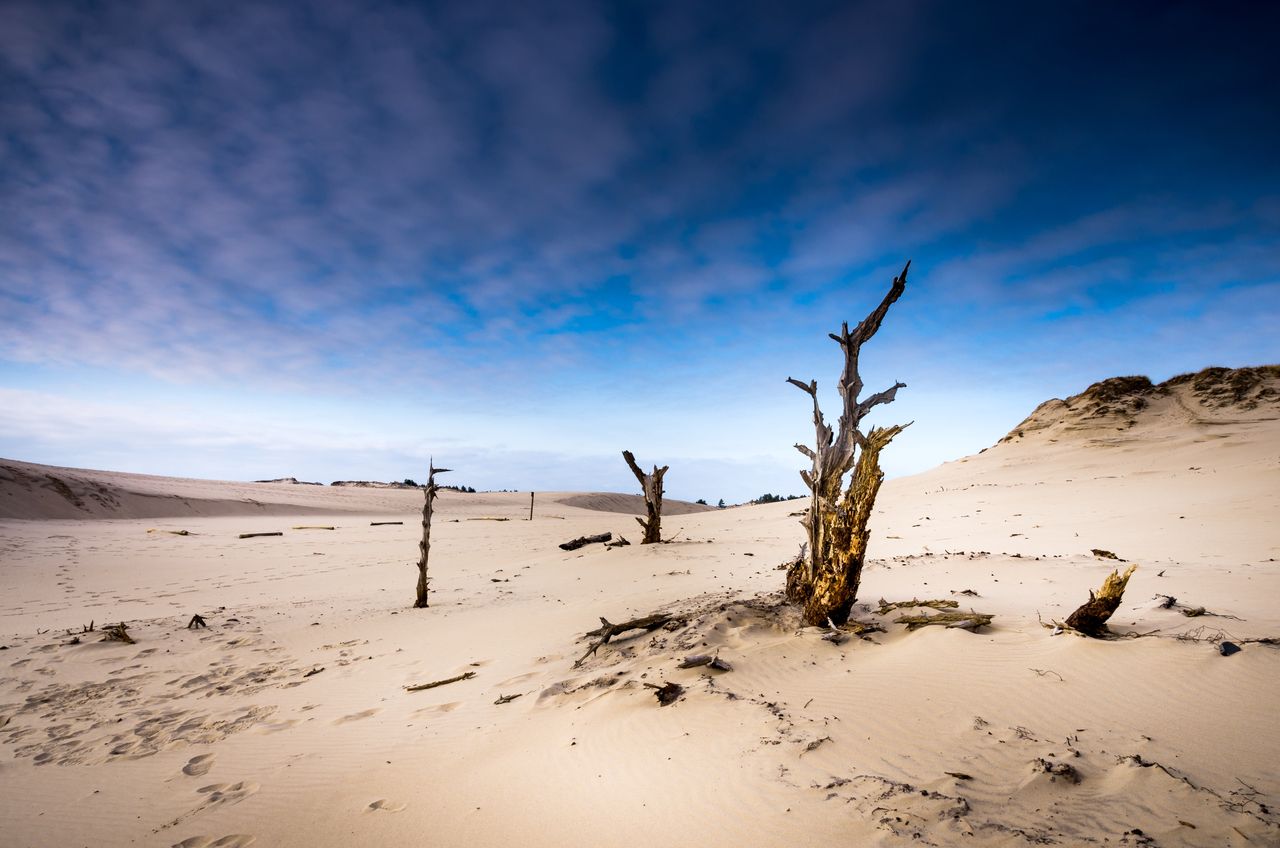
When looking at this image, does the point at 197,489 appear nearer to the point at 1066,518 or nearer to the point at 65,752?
the point at 65,752

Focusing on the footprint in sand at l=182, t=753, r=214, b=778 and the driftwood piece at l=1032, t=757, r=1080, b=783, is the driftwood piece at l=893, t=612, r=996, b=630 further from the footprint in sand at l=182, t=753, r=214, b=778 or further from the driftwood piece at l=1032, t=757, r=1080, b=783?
the footprint in sand at l=182, t=753, r=214, b=778

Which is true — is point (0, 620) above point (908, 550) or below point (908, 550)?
below

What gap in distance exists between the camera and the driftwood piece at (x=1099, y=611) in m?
4.66

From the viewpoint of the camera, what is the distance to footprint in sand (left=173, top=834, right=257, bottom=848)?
3504 mm

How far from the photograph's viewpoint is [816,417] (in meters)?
6.66

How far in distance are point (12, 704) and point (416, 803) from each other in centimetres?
615

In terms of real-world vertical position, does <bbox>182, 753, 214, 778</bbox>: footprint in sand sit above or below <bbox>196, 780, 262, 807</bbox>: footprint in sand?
below

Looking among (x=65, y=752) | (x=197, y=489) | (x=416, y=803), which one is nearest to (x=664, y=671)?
(x=416, y=803)

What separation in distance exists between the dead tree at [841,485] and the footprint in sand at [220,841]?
202 inches

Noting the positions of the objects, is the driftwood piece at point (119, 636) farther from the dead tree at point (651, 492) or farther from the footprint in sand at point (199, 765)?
the dead tree at point (651, 492)

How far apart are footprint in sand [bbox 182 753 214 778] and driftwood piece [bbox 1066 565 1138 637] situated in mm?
7620

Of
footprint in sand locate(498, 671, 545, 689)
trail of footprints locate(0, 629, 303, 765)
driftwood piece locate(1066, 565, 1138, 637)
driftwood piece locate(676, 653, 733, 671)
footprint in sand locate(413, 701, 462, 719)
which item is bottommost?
trail of footprints locate(0, 629, 303, 765)

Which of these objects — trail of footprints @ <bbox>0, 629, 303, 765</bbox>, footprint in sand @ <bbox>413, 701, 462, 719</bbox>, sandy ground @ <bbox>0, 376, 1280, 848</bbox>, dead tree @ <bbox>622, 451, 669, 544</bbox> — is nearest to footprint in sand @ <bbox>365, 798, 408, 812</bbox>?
sandy ground @ <bbox>0, 376, 1280, 848</bbox>

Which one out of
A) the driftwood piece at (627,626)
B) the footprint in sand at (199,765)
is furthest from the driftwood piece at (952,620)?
the footprint in sand at (199,765)
